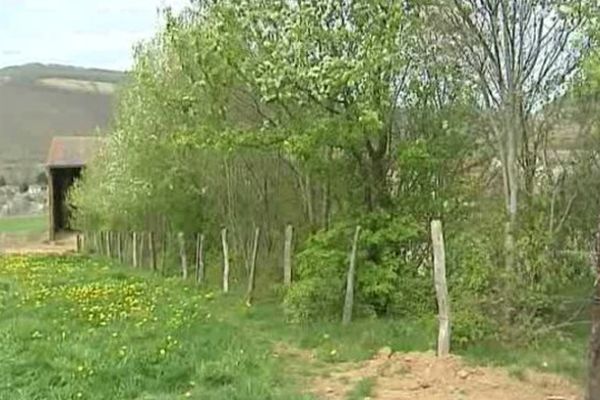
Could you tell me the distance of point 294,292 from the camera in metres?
14.1

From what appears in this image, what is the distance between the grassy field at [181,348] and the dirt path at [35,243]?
2459 cm

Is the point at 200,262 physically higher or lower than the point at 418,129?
lower

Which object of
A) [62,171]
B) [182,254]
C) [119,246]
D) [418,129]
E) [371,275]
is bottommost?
[119,246]

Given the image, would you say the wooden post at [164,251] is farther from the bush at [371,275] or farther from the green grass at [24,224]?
the green grass at [24,224]

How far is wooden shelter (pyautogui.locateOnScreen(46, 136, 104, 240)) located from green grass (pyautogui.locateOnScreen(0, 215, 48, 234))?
9.37ft

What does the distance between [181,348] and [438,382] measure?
3.09 metres

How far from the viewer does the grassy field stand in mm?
9727

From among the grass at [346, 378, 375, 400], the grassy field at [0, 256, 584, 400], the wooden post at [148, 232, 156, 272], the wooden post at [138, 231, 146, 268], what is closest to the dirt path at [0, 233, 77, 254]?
the wooden post at [138, 231, 146, 268]

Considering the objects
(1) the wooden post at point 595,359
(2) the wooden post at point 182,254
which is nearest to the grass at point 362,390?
(1) the wooden post at point 595,359

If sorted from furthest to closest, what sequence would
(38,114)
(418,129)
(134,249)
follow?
(38,114)
(134,249)
(418,129)

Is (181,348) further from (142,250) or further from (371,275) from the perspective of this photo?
(142,250)

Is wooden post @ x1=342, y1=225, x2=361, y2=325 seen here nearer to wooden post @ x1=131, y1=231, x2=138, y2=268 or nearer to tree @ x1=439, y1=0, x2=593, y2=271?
tree @ x1=439, y1=0, x2=593, y2=271

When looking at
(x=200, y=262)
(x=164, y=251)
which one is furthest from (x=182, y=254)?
(x=164, y=251)

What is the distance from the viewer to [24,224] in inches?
2115
